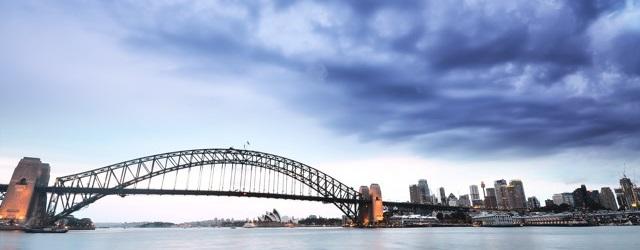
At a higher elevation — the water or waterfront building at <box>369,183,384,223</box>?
waterfront building at <box>369,183,384,223</box>

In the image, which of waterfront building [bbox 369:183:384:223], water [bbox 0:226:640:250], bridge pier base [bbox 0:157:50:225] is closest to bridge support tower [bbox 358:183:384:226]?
waterfront building [bbox 369:183:384:223]

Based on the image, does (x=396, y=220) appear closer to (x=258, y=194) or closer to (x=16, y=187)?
(x=258, y=194)

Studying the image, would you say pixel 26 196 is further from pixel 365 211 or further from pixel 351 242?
pixel 365 211

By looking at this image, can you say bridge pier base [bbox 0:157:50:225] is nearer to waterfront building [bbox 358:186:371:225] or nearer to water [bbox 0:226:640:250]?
water [bbox 0:226:640:250]

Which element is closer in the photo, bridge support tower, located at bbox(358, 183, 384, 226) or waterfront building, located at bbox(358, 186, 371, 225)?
bridge support tower, located at bbox(358, 183, 384, 226)

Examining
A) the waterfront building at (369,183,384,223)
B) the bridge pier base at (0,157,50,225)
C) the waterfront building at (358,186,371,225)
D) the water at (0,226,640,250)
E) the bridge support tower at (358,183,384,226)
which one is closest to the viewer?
the water at (0,226,640,250)

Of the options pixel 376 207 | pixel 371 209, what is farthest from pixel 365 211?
pixel 376 207

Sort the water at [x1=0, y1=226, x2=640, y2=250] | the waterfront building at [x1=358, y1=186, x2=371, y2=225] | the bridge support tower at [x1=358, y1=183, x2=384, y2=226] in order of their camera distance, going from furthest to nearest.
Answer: the waterfront building at [x1=358, y1=186, x2=371, y2=225], the bridge support tower at [x1=358, y1=183, x2=384, y2=226], the water at [x1=0, y1=226, x2=640, y2=250]

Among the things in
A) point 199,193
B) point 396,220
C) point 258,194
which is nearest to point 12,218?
point 199,193
